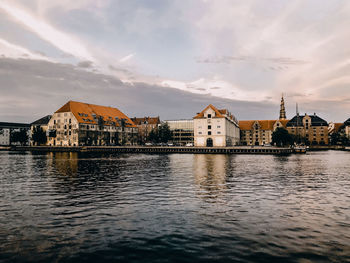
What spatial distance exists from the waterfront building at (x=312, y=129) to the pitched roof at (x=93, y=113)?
112098 millimetres

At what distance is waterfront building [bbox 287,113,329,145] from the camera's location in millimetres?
176375

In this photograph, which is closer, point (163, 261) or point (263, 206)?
point (163, 261)

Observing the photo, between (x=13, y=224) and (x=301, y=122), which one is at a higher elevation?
(x=301, y=122)

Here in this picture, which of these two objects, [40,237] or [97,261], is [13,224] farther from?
[97,261]

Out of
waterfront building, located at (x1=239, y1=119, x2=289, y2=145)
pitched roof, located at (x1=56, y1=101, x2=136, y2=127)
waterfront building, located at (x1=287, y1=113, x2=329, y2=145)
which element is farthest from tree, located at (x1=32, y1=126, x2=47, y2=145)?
waterfront building, located at (x1=287, y1=113, x2=329, y2=145)

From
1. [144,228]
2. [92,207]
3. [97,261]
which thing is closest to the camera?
[97,261]

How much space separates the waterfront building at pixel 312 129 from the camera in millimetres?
176375

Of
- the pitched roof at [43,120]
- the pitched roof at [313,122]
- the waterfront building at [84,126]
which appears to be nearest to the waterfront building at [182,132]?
the waterfront building at [84,126]

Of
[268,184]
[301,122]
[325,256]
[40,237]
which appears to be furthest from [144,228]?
[301,122]

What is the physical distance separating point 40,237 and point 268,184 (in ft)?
73.2

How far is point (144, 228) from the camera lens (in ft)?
45.2

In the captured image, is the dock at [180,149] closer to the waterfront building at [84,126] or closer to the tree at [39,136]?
the tree at [39,136]

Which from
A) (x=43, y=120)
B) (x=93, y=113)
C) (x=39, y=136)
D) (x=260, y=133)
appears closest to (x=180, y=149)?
(x=93, y=113)

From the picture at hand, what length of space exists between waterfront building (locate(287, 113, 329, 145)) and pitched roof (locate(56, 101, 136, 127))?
112 m
